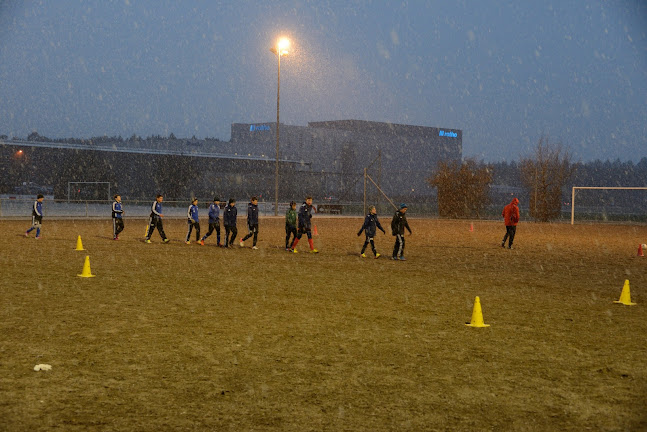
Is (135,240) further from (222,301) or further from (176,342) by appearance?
(176,342)

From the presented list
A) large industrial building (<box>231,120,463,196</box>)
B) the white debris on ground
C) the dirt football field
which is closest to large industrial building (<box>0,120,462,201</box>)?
large industrial building (<box>231,120,463,196</box>)

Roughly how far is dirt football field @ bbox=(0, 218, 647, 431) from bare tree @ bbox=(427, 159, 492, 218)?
34.3m

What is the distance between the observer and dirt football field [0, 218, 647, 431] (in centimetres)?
551


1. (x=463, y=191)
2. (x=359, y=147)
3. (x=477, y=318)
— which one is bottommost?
(x=477, y=318)

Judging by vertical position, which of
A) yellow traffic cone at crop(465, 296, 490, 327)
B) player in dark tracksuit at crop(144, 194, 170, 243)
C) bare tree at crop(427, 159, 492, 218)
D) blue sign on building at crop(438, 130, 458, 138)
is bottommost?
yellow traffic cone at crop(465, 296, 490, 327)

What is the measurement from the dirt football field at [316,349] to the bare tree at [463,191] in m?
34.3

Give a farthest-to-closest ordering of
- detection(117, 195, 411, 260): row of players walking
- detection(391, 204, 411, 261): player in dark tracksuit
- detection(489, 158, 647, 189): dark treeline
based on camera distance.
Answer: detection(489, 158, 647, 189): dark treeline
detection(117, 195, 411, 260): row of players walking
detection(391, 204, 411, 261): player in dark tracksuit

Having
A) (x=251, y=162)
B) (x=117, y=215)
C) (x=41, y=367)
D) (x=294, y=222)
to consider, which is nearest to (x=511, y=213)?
(x=294, y=222)

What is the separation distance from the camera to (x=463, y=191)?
50.4 m

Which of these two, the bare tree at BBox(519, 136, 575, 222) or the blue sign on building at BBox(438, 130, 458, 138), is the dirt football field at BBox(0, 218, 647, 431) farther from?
the blue sign on building at BBox(438, 130, 458, 138)

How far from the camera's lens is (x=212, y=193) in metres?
81.2

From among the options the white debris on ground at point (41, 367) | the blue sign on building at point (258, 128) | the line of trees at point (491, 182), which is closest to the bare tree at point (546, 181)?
the line of trees at point (491, 182)

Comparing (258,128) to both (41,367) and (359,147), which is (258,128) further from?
(41,367)

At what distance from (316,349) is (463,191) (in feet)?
144
